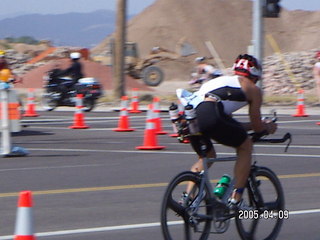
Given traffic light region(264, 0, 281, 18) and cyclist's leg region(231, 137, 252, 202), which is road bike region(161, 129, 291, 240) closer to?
cyclist's leg region(231, 137, 252, 202)

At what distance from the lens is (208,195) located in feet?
24.6

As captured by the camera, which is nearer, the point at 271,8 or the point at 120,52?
the point at 271,8

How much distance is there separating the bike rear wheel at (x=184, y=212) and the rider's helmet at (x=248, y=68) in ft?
3.40

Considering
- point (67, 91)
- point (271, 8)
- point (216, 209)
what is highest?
point (271, 8)

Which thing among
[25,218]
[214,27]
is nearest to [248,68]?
[25,218]

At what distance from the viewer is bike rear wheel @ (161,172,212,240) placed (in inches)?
285

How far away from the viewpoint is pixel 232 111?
7.69 metres

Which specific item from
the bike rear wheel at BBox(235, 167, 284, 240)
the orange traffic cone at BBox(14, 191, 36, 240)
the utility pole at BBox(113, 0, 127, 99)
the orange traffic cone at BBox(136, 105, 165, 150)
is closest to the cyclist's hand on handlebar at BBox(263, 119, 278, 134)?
the bike rear wheel at BBox(235, 167, 284, 240)

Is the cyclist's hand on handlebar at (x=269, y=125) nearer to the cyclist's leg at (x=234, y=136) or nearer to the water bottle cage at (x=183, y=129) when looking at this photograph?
the cyclist's leg at (x=234, y=136)

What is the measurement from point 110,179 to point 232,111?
4.70m

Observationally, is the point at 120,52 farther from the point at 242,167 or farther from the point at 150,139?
the point at 242,167

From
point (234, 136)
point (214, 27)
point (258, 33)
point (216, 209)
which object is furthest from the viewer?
point (214, 27)
